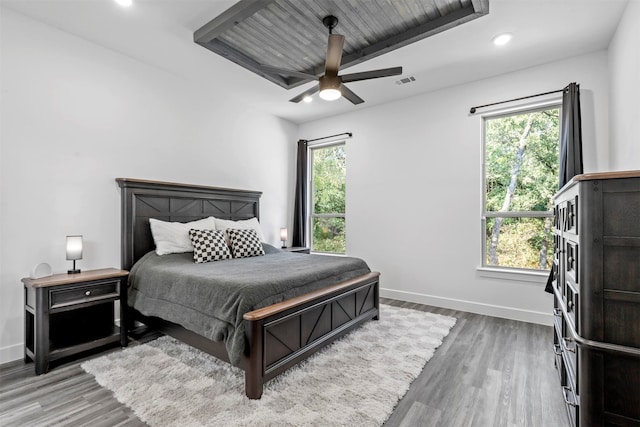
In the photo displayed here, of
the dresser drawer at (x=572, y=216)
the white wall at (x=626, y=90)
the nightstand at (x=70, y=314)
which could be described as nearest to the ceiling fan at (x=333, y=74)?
the dresser drawer at (x=572, y=216)

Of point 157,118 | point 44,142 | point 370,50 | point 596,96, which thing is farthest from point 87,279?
point 596,96

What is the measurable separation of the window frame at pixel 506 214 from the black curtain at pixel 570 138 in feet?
0.53

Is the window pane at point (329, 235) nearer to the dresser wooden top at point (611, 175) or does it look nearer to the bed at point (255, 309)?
the bed at point (255, 309)

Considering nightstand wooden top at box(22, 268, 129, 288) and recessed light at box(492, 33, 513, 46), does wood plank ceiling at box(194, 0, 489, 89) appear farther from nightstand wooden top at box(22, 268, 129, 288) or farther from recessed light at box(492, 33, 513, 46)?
nightstand wooden top at box(22, 268, 129, 288)

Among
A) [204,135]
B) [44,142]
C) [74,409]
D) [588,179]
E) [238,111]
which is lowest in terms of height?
[74,409]

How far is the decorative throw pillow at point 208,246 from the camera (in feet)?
10.6

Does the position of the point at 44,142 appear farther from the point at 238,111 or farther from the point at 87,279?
the point at 238,111

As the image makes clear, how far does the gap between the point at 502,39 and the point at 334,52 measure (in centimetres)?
182

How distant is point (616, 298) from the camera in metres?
1.32

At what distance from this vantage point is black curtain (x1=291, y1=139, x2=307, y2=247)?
5426 mm

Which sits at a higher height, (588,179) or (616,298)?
(588,179)

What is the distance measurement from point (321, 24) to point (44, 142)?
2.77m

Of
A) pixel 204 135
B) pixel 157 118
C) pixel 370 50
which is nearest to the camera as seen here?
pixel 370 50

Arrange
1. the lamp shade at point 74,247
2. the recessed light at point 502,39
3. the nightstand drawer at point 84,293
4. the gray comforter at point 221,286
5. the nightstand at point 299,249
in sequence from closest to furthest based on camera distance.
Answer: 1. the gray comforter at point 221,286
2. the nightstand drawer at point 84,293
3. the lamp shade at point 74,247
4. the recessed light at point 502,39
5. the nightstand at point 299,249
